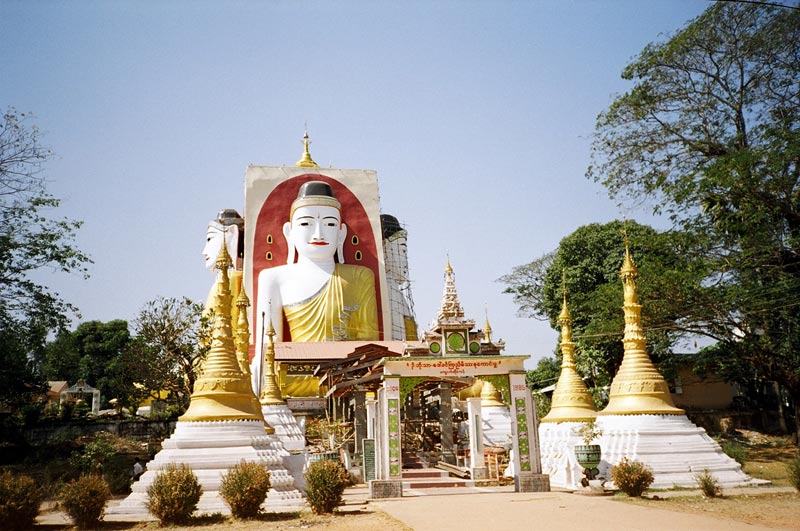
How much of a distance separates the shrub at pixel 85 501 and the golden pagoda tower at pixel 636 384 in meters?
11.6

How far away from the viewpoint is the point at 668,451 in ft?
52.9

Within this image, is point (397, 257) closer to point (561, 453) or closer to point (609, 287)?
point (609, 287)

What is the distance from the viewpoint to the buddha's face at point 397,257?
47.5 meters

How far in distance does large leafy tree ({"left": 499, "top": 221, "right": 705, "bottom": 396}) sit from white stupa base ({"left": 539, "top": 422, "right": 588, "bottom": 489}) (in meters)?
4.82

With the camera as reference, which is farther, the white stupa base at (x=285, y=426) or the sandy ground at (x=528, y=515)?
the white stupa base at (x=285, y=426)

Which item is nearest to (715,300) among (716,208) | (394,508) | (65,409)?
(716,208)

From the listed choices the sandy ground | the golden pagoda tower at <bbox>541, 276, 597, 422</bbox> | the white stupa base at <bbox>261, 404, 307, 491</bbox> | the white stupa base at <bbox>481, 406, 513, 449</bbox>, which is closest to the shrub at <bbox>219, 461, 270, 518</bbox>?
the sandy ground

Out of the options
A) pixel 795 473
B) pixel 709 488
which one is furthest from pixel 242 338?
pixel 795 473

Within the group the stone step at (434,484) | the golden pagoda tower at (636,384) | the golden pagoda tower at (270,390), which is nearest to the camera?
the golden pagoda tower at (636,384)

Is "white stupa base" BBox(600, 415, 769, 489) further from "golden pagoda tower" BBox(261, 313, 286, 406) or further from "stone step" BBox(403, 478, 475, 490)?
"golden pagoda tower" BBox(261, 313, 286, 406)

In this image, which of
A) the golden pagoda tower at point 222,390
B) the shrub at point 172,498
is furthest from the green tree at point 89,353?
the shrub at point 172,498

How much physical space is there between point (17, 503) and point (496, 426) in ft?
60.5

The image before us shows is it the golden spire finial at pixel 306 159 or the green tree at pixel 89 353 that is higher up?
the golden spire finial at pixel 306 159

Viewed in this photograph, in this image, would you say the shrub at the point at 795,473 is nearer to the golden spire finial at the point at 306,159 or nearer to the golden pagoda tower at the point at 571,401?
the golden pagoda tower at the point at 571,401
